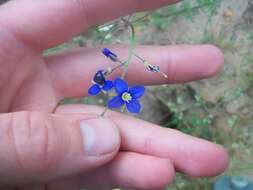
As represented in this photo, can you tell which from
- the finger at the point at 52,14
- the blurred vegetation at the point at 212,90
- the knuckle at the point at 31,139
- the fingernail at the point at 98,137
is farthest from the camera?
the blurred vegetation at the point at 212,90

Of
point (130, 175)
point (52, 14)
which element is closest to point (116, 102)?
point (130, 175)

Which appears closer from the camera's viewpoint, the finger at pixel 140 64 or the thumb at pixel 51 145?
the thumb at pixel 51 145

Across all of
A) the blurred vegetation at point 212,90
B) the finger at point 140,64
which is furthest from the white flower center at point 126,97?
the blurred vegetation at point 212,90

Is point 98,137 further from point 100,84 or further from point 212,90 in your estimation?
point 212,90

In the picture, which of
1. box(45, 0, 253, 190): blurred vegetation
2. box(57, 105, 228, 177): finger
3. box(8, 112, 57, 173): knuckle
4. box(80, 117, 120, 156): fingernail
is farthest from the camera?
box(45, 0, 253, 190): blurred vegetation

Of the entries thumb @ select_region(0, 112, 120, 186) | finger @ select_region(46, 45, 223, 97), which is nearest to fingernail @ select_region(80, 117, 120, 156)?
thumb @ select_region(0, 112, 120, 186)

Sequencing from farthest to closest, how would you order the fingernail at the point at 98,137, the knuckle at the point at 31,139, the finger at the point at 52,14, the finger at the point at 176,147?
the finger at the point at 52,14, the finger at the point at 176,147, the fingernail at the point at 98,137, the knuckle at the point at 31,139

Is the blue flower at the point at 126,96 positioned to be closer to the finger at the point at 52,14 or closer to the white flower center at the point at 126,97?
the white flower center at the point at 126,97

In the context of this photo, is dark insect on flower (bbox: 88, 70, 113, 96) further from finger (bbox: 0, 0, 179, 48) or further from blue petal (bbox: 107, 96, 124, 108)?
finger (bbox: 0, 0, 179, 48)
